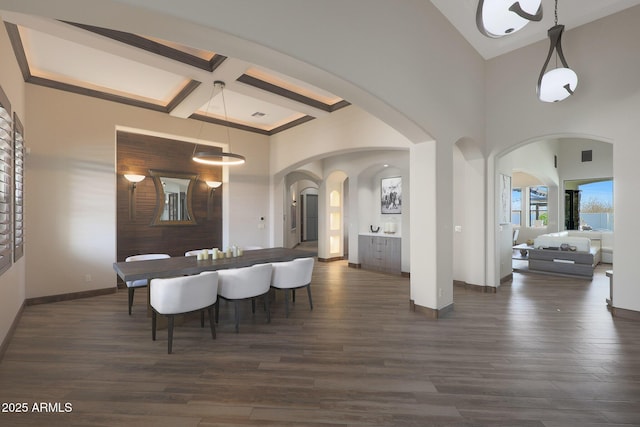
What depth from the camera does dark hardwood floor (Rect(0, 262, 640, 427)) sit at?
6.57ft

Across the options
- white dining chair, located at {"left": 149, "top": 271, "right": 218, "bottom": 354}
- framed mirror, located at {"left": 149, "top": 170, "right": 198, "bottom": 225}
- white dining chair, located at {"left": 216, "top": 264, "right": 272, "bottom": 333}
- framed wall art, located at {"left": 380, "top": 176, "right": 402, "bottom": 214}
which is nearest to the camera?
white dining chair, located at {"left": 149, "top": 271, "right": 218, "bottom": 354}

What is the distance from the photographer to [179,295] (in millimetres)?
2893

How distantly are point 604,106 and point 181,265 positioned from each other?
6.05 metres

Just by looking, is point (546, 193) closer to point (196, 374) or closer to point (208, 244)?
point (208, 244)

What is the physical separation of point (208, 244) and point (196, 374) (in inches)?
165

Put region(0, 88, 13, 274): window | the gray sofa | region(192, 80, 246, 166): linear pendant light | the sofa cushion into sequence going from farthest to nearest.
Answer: the sofa cushion < the gray sofa < region(192, 80, 246, 166): linear pendant light < region(0, 88, 13, 274): window

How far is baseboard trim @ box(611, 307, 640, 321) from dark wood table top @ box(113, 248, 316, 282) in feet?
14.5

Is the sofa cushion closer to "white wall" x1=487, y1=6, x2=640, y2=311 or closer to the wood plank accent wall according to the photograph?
"white wall" x1=487, y1=6, x2=640, y2=311

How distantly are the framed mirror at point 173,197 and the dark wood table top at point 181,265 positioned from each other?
6.89ft

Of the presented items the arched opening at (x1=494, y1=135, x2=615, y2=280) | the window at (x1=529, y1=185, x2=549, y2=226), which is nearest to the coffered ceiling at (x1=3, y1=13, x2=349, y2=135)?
the arched opening at (x1=494, y1=135, x2=615, y2=280)

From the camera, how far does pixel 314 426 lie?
1882 mm

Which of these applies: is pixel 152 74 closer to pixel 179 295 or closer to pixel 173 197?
pixel 173 197

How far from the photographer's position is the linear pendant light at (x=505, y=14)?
1870 millimetres

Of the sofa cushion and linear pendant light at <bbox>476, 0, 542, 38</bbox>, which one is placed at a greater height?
linear pendant light at <bbox>476, 0, 542, 38</bbox>
